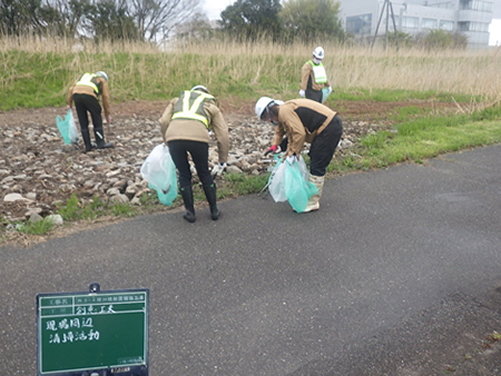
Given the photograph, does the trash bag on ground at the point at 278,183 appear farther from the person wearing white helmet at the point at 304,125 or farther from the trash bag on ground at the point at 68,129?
the trash bag on ground at the point at 68,129

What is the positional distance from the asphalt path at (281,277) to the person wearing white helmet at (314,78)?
3947 mm

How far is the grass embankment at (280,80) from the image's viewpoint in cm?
949

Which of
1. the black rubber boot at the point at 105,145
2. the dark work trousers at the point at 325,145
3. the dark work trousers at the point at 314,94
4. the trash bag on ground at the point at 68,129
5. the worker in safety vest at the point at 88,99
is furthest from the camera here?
the dark work trousers at the point at 314,94

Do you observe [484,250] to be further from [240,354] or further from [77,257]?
[77,257]

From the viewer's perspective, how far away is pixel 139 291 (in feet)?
6.62

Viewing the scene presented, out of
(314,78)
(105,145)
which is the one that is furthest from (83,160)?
(314,78)

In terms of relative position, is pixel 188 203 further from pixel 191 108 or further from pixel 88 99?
pixel 88 99

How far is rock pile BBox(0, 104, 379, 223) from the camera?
5.75m

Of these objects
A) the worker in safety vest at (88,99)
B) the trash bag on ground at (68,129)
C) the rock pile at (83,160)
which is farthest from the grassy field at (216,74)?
the worker in safety vest at (88,99)

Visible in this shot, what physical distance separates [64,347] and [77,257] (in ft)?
8.11

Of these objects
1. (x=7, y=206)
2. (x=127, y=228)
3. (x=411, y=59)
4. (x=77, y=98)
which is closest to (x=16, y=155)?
(x=77, y=98)

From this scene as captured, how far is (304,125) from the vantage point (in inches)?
207

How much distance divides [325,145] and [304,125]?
0.35m

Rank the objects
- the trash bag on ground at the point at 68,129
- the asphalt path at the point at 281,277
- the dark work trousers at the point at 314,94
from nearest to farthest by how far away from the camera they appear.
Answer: the asphalt path at the point at 281,277, the trash bag on ground at the point at 68,129, the dark work trousers at the point at 314,94
